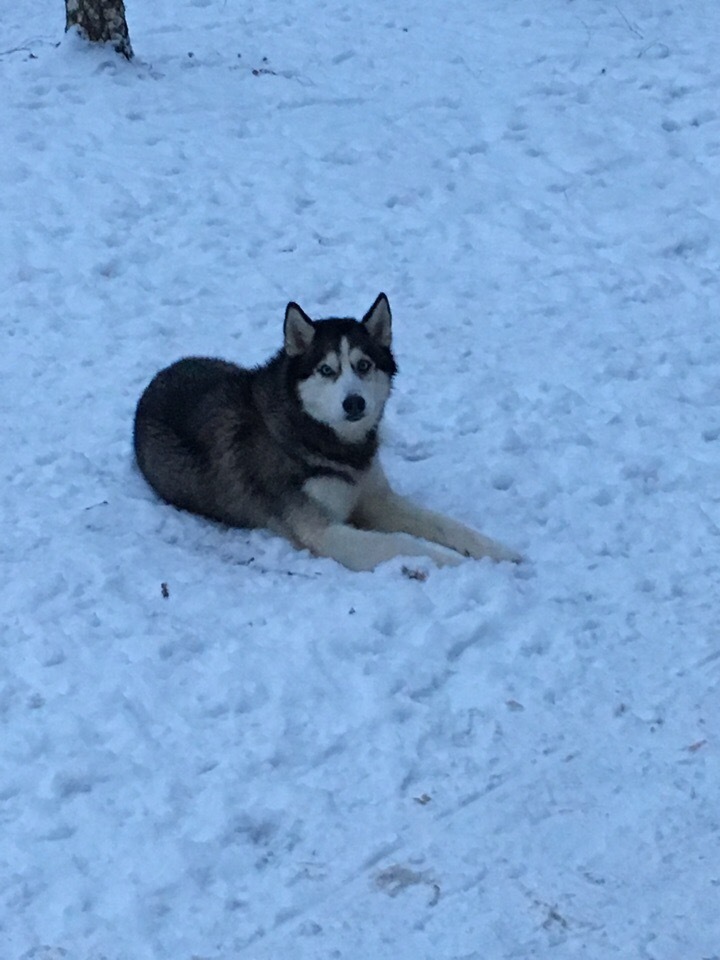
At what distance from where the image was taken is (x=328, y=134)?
10.7 m

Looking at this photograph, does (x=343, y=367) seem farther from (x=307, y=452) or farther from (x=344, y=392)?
(x=307, y=452)

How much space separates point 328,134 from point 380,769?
7.07 metres

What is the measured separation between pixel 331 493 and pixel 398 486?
728 millimetres

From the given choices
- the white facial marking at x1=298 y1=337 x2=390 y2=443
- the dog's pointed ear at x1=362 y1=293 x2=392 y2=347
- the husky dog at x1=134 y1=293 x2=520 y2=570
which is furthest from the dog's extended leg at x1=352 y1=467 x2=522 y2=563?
the dog's pointed ear at x1=362 y1=293 x2=392 y2=347

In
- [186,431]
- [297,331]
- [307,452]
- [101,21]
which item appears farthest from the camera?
[101,21]

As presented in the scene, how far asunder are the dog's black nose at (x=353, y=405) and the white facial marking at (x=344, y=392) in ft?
0.04

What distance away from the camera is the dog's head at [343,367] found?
6.27 m

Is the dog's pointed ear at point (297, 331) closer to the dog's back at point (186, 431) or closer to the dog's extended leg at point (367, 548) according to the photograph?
the dog's back at point (186, 431)

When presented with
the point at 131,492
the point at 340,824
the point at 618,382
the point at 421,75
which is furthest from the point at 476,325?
the point at 340,824

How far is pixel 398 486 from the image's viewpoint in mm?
7121

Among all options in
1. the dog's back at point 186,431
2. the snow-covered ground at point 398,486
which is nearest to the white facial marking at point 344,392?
the dog's back at point 186,431

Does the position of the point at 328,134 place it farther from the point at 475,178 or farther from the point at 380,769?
the point at 380,769

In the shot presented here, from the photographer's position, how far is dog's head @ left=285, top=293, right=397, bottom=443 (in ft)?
20.6

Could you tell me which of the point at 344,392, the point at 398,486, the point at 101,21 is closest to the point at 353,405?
the point at 344,392
